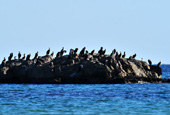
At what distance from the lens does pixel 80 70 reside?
68.2 meters

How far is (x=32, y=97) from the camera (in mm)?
47250

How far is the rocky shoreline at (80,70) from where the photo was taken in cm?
6869

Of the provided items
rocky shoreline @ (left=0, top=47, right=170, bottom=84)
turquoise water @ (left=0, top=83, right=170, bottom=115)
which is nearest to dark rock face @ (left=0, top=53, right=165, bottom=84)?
rocky shoreline @ (left=0, top=47, right=170, bottom=84)

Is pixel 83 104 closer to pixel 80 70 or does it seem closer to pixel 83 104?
pixel 83 104

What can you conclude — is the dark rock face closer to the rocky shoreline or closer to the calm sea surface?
the rocky shoreline

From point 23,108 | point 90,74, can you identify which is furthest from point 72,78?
point 23,108

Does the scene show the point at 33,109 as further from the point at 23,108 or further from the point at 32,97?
the point at 32,97

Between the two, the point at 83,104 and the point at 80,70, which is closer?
the point at 83,104

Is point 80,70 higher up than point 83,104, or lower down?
higher up

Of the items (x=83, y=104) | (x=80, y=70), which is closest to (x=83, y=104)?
(x=83, y=104)

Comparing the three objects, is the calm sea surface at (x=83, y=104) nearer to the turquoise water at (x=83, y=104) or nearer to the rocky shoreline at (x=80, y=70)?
the turquoise water at (x=83, y=104)

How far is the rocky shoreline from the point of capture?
68.7m

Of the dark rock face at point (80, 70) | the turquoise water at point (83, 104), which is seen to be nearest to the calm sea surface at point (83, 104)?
the turquoise water at point (83, 104)

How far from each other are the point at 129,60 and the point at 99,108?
3720cm
